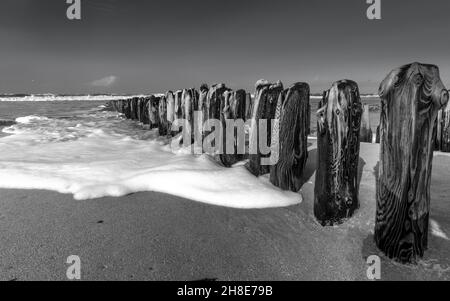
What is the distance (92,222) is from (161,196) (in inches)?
29.9

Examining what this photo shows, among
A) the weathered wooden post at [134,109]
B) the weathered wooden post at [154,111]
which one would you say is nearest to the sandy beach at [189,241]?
the weathered wooden post at [154,111]

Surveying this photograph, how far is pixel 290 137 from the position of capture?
3092mm

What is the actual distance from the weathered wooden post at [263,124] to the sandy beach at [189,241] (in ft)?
2.56

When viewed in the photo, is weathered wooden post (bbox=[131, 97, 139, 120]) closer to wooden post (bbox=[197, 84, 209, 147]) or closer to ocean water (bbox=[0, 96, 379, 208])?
ocean water (bbox=[0, 96, 379, 208])

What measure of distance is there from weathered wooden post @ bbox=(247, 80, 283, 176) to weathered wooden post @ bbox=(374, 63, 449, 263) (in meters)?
1.68

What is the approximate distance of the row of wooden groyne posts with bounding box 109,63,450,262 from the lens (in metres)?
1.78

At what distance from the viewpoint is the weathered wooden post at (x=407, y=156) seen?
1754 mm

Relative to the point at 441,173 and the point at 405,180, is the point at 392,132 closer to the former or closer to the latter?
the point at 405,180

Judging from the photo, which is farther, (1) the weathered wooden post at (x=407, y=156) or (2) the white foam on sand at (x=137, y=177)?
(2) the white foam on sand at (x=137, y=177)

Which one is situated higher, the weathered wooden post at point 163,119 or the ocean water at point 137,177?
the weathered wooden post at point 163,119

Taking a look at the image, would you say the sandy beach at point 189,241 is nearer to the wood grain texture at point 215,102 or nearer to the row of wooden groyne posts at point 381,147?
the row of wooden groyne posts at point 381,147

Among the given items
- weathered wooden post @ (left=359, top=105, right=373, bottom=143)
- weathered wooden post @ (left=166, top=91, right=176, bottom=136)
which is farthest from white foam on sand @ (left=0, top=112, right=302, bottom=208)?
weathered wooden post @ (left=359, top=105, right=373, bottom=143)
